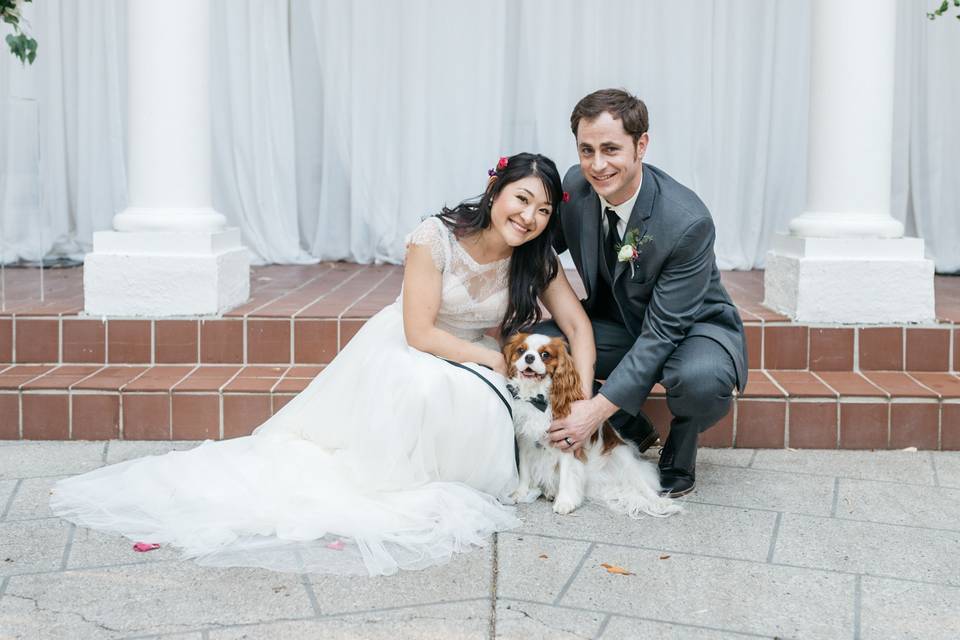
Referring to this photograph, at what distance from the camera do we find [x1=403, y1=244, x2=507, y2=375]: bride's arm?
354cm

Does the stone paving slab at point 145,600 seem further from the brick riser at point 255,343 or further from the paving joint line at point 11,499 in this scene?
the brick riser at point 255,343

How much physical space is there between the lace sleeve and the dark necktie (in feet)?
1.87

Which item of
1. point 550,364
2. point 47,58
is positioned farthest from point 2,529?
point 47,58

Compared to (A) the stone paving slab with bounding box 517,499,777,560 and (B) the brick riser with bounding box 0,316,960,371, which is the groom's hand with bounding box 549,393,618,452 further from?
(B) the brick riser with bounding box 0,316,960,371

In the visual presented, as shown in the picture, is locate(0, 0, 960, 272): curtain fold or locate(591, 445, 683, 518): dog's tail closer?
locate(591, 445, 683, 518): dog's tail

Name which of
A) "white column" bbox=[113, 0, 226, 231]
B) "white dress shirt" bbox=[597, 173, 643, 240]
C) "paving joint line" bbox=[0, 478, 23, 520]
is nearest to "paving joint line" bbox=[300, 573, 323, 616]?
"paving joint line" bbox=[0, 478, 23, 520]

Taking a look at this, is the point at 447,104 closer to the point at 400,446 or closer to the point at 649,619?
the point at 400,446

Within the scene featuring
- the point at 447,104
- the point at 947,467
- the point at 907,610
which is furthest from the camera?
the point at 447,104

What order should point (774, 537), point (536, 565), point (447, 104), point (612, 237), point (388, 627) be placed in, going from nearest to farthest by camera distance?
point (388, 627)
point (536, 565)
point (774, 537)
point (612, 237)
point (447, 104)

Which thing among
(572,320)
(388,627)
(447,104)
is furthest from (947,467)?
(447,104)

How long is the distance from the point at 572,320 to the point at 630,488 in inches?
25.0

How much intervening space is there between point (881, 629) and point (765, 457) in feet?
5.02

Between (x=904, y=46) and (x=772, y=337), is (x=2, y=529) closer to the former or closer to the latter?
(x=772, y=337)

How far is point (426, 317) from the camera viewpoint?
3545 millimetres
